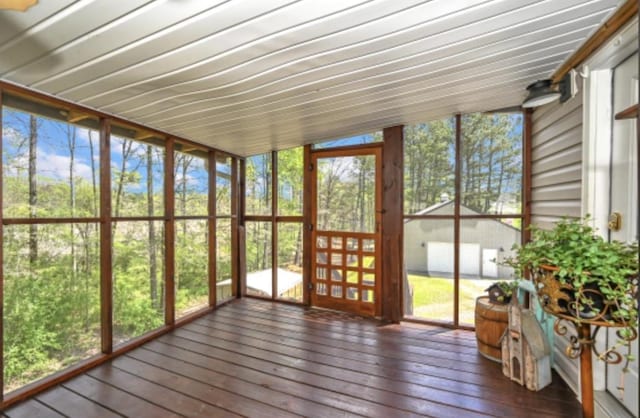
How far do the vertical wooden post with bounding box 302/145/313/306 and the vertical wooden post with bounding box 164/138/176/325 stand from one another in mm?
1615

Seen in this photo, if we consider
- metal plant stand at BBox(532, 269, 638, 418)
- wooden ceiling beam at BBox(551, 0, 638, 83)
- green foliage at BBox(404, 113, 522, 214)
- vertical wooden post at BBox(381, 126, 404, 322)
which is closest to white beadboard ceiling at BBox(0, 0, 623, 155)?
wooden ceiling beam at BBox(551, 0, 638, 83)

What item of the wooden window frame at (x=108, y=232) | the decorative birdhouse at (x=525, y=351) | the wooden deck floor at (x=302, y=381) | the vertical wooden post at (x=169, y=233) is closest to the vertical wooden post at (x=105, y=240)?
the wooden window frame at (x=108, y=232)

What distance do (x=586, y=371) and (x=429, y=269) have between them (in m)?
1.86

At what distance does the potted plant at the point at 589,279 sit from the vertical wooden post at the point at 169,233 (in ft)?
10.4

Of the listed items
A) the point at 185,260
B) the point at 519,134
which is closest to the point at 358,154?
the point at 519,134

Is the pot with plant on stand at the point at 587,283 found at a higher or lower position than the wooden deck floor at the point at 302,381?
higher

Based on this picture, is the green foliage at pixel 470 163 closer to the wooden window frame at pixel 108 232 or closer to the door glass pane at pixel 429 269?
the door glass pane at pixel 429 269

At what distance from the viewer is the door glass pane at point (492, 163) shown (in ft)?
9.51

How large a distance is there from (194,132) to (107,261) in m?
1.50

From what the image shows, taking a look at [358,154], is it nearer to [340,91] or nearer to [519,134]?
[340,91]

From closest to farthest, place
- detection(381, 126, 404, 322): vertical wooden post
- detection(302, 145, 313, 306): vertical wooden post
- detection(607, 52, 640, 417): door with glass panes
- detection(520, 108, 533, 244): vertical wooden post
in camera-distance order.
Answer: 1. detection(607, 52, 640, 417): door with glass panes
2. detection(520, 108, 533, 244): vertical wooden post
3. detection(381, 126, 404, 322): vertical wooden post
4. detection(302, 145, 313, 306): vertical wooden post

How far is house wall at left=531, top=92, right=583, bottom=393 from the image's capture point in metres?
2.03

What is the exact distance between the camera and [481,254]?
9.93 ft

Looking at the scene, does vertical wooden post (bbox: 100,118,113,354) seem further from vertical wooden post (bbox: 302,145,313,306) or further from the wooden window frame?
vertical wooden post (bbox: 302,145,313,306)
